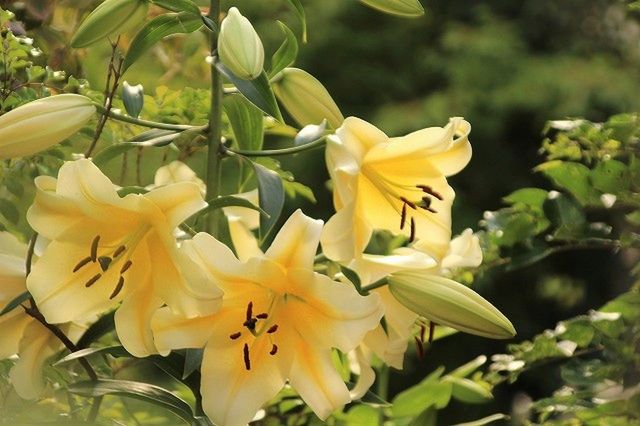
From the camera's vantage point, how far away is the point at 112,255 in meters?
0.79

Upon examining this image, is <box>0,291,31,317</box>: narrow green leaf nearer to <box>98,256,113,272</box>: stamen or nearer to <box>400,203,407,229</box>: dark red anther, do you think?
<box>98,256,113,272</box>: stamen

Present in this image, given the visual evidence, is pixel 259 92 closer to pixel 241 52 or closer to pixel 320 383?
pixel 241 52

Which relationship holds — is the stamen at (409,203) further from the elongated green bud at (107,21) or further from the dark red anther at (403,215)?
the elongated green bud at (107,21)

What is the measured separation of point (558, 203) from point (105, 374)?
44 cm

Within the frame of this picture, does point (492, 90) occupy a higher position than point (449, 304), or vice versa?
point (449, 304)

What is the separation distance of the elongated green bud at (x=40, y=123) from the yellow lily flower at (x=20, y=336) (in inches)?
3.2

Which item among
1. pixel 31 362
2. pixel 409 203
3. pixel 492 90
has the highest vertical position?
pixel 409 203

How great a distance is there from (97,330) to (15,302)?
7 centimetres

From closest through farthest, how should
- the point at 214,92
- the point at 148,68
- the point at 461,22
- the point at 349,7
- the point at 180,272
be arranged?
the point at 180,272 < the point at 214,92 < the point at 148,68 < the point at 349,7 < the point at 461,22

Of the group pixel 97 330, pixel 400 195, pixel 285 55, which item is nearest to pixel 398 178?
pixel 400 195

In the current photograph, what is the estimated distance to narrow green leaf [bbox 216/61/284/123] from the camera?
78cm

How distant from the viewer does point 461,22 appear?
5613mm

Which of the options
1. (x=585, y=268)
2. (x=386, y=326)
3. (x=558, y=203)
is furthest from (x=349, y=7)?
(x=386, y=326)

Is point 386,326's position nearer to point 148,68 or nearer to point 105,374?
point 105,374
